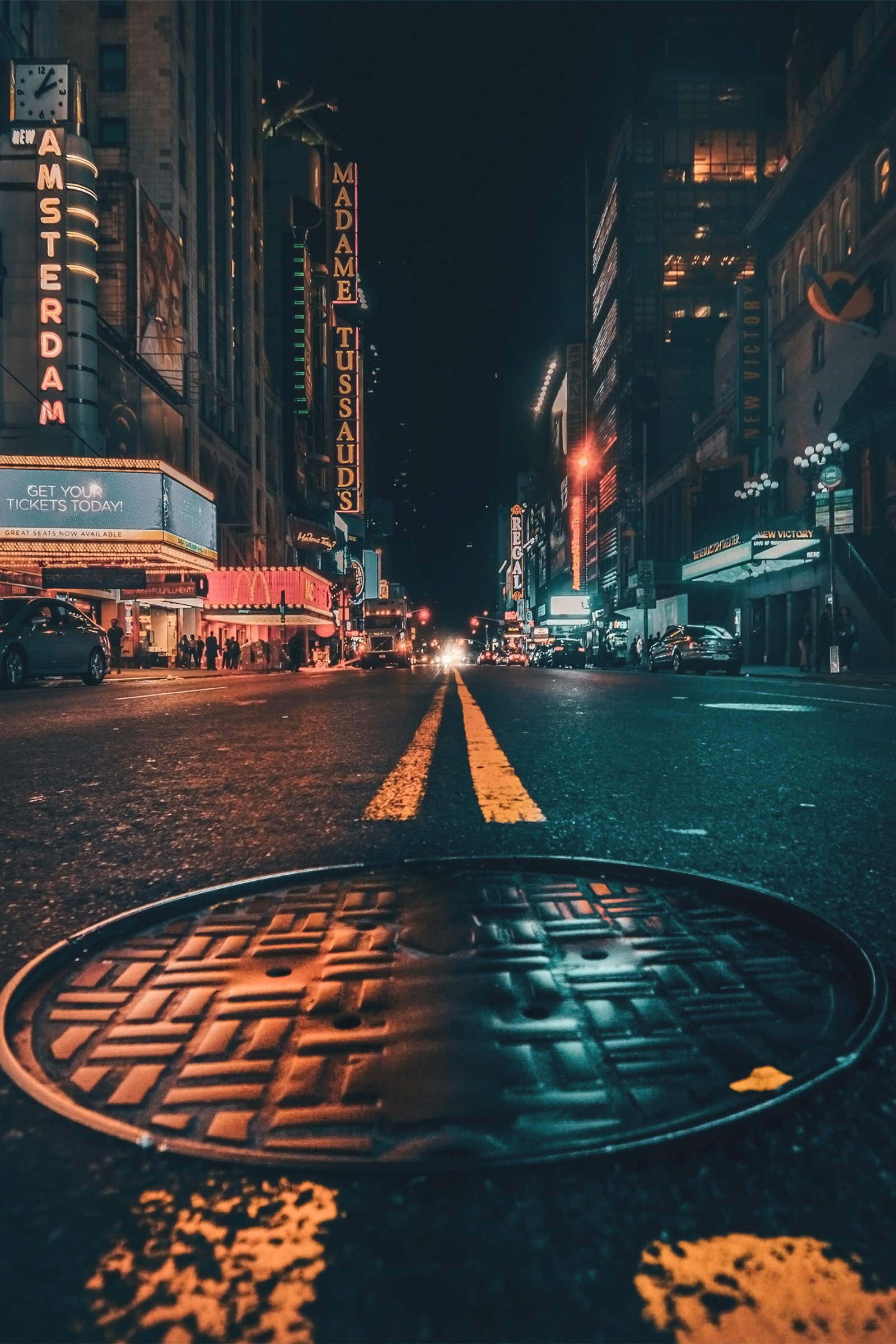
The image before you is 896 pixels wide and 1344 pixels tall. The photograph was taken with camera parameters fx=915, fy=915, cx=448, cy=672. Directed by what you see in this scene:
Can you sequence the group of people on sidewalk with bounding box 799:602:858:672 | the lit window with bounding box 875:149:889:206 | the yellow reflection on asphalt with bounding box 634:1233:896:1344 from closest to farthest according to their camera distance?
1. the yellow reflection on asphalt with bounding box 634:1233:896:1344
2. the group of people on sidewalk with bounding box 799:602:858:672
3. the lit window with bounding box 875:149:889:206

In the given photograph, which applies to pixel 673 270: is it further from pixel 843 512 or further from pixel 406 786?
pixel 406 786

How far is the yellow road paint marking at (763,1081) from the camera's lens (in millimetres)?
1324

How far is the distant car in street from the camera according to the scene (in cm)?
1478

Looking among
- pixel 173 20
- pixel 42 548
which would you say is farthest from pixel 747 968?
pixel 173 20

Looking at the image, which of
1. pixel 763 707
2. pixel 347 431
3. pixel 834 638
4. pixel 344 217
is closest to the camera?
pixel 763 707

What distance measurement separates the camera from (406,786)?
180 inches

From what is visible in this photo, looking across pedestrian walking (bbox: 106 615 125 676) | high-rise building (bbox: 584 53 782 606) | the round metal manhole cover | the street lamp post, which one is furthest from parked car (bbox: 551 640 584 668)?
the round metal manhole cover

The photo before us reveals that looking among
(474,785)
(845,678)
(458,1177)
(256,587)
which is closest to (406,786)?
(474,785)

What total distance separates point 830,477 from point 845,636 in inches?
190

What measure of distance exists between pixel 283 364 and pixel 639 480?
3054 cm

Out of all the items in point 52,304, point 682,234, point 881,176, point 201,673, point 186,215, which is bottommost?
point 201,673

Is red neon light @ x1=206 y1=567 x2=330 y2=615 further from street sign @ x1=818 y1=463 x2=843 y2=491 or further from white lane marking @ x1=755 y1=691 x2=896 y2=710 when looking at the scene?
white lane marking @ x1=755 y1=691 x2=896 y2=710

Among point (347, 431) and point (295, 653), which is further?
point (347, 431)

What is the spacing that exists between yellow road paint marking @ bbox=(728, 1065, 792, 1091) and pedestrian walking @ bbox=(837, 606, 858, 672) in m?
24.1
